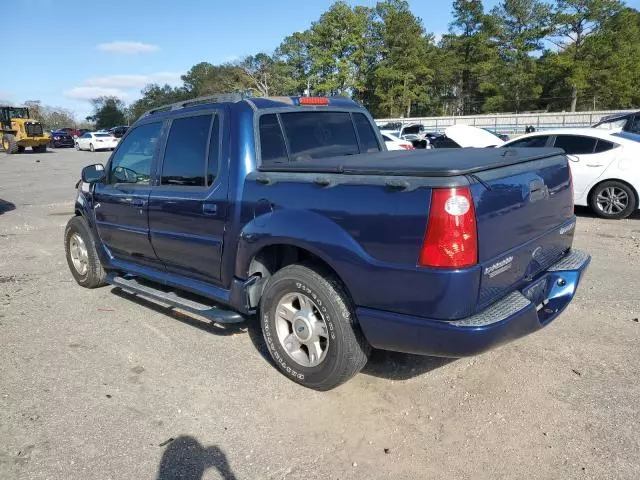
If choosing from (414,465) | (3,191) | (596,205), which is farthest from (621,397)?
(3,191)

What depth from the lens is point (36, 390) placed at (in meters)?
3.58

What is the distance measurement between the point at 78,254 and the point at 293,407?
3728mm

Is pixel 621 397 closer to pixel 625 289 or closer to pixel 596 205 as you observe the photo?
pixel 625 289

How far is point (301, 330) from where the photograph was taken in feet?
11.0

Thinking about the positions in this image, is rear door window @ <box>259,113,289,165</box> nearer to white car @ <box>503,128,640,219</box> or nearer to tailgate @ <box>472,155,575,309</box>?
tailgate @ <box>472,155,575,309</box>

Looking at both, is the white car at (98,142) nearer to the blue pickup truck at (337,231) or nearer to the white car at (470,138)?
the white car at (470,138)

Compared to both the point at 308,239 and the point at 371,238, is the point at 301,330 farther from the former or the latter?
the point at 371,238

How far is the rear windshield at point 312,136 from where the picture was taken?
3.78m

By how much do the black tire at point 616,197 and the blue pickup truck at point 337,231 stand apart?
5741 mm

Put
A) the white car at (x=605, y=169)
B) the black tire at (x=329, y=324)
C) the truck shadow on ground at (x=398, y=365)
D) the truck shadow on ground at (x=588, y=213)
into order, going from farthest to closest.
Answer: the truck shadow on ground at (x=588, y=213) → the white car at (x=605, y=169) → the truck shadow on ground at (x=398, y=365) → the black tire at (x=329, y=324)

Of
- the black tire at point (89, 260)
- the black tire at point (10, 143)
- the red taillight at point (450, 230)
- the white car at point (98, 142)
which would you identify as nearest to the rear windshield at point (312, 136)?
the red taillight at point (450, 230)

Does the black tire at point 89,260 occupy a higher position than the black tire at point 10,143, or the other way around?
the black tire at point 10,143

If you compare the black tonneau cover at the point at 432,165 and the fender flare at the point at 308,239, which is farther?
the fender flare at the point at 308,239

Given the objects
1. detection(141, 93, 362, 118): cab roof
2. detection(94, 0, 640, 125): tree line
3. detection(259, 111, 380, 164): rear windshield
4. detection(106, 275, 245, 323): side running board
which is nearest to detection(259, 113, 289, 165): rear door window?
detection(259, 111, 380, 164): rear windshield
